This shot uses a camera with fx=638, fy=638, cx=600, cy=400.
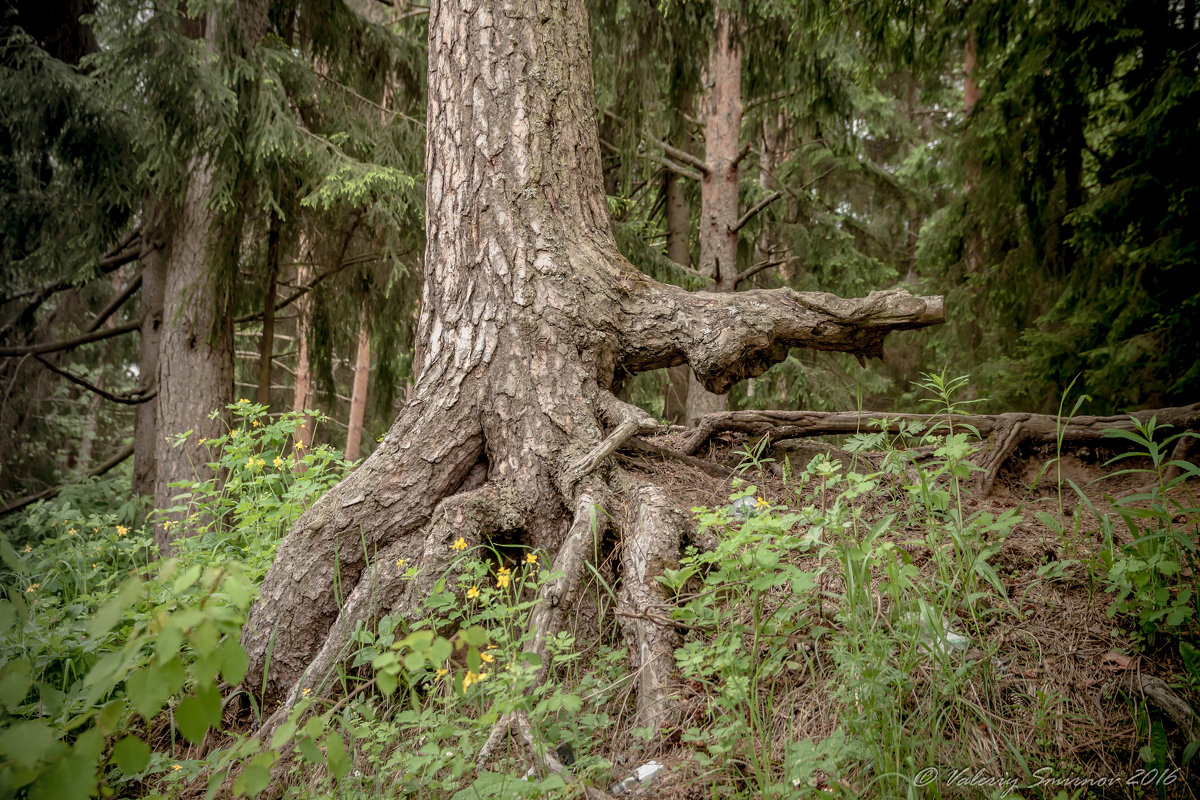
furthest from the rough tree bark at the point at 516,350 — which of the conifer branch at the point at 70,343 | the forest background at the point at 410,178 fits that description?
the conifer branch at the point at 70,343

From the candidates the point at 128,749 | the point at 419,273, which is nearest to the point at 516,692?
the point at 128,749

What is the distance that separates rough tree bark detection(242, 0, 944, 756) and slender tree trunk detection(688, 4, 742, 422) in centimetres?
471

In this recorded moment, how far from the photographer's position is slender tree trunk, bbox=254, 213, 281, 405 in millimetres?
6707

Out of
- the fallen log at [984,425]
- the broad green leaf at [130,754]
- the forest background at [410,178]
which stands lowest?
the broad green leaf at [130,754]

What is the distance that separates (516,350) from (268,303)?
5.19 metres

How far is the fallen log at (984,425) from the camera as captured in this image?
122 inches

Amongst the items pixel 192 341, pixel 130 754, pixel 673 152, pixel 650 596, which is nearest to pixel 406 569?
pixel 650 596

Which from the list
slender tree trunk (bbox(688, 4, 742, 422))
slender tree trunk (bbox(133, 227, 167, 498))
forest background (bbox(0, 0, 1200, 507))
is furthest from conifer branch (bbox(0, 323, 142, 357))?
slender tree trunk (bbox(688, 4, 742, 422))

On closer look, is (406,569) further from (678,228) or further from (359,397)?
(359,397)

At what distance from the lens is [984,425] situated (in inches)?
131

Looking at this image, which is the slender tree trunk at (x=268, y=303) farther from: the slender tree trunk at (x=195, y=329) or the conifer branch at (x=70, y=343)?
the conifer branch at (x=70, y=343)

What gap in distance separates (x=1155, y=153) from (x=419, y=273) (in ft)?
21.9

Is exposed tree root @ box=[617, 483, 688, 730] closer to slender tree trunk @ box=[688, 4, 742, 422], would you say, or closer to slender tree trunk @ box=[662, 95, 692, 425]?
slender tree trunk @ box=[688, 4, 742, 422]

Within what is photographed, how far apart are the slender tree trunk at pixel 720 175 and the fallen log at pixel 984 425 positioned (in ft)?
13.6
